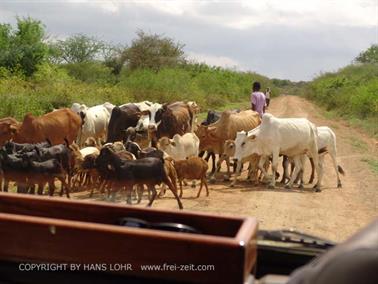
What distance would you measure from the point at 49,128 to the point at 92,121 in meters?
3.66

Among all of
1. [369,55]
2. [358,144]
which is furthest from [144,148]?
Answer: [369,55]

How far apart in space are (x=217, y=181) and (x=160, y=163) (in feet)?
14.1

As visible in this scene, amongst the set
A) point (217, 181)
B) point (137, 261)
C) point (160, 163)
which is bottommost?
point (217, 181)

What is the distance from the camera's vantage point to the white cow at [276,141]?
13180 mm

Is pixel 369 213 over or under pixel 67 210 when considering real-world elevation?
under

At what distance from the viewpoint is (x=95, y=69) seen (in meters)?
40.7

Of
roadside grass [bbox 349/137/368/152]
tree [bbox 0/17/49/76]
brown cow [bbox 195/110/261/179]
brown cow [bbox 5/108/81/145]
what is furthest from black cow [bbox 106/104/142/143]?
tree [bbox 0/17/49/76]

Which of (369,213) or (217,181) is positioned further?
(217,181)

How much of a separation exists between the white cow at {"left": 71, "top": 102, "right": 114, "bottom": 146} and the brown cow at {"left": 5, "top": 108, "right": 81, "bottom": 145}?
1614 mm

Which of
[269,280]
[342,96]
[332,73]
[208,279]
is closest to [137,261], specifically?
[208,279]

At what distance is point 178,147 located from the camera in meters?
13.0

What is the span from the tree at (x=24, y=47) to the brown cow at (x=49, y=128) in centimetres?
1327

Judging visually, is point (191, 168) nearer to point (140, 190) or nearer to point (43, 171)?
point (140, 190)

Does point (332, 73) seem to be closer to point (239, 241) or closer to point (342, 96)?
point (342, 96)
